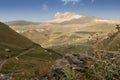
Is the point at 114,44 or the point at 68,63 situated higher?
the point at 114,44

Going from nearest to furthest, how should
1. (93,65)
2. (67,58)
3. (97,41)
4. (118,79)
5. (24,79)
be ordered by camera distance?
(118,79), (93,65), (97,41), (67,58), (24,79)

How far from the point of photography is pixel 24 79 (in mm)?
23516

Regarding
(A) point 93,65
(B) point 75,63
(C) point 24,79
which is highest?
(A) point 93,65

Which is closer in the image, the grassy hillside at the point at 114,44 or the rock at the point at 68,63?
the grassy hillside at the point at 114,44

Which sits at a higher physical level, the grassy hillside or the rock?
the grassy hillside

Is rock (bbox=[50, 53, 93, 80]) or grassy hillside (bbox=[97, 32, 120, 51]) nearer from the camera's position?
grassy hillside (bbox=[97, 32, 120, 51])

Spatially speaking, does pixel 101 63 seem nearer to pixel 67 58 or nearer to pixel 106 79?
pixel 106 79

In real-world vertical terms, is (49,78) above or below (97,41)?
below

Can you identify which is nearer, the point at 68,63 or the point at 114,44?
the point at 68,63

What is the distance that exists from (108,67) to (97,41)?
167 cm

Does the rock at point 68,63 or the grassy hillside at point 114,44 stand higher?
the grassy hillside at point 114,44

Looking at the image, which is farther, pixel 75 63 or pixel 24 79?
pixel 24 79

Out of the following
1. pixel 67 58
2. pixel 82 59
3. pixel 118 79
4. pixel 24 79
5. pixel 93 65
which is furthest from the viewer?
pixel 24 79

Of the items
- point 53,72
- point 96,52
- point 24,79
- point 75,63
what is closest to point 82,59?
point 75,63
